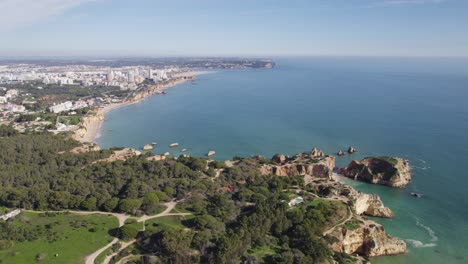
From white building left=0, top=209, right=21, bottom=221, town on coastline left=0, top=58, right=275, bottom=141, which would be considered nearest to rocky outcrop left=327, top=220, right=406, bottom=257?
white building left=0, top=209, right=21, bottom=221

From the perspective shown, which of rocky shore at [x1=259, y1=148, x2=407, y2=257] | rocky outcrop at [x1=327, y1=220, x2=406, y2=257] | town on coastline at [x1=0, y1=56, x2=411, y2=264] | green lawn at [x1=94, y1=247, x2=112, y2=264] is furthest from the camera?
rocky shore at [x1=259, y1=148, x2=407, y2=257]

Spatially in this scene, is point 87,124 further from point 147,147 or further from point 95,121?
point 147,147

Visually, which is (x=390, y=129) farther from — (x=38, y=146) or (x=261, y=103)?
(x=38, y=146)

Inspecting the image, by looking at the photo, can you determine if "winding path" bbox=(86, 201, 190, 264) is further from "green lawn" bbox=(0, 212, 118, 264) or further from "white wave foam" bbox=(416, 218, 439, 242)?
"white wave foam" bbox=(416, 218, 439, 242)

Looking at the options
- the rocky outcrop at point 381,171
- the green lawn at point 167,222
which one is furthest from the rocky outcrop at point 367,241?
the rocky outcrop at point 381,171

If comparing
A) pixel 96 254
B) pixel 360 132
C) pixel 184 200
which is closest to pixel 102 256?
pixel 96 254

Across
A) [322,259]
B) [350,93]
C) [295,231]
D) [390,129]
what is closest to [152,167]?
[295,231]
